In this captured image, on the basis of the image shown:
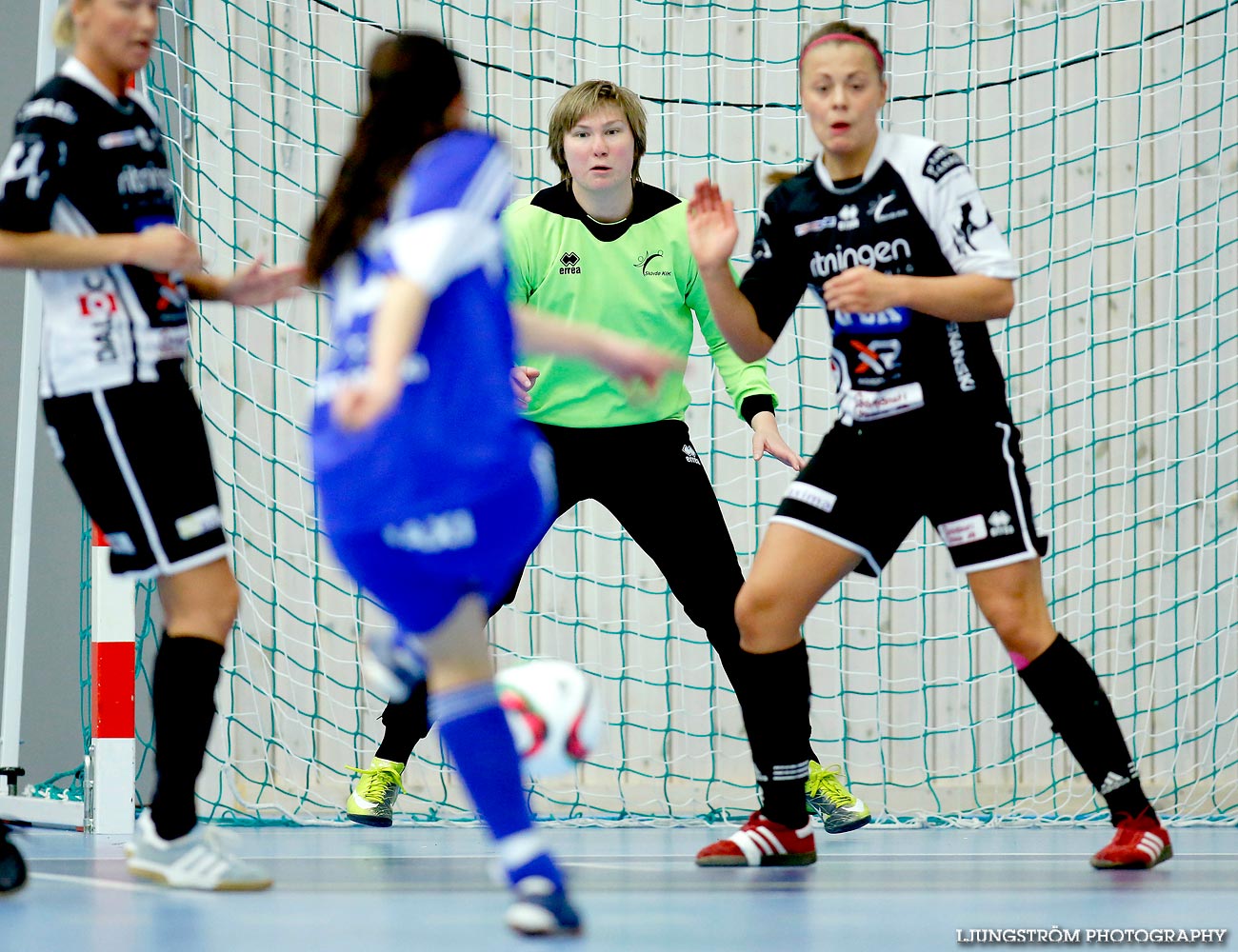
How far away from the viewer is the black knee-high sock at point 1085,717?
264cm

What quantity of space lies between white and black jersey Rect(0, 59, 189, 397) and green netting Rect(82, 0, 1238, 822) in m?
2.18

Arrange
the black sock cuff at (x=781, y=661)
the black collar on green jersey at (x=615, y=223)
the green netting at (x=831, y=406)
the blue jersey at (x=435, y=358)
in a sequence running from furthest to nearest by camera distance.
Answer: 1. the green netting at (x=831, y=406)
2. the black collar on green jersey at (x=615, y=223)
3. the black sock cuff at (x=781, y=661)
4. the blue jersey at (x=435, y=358)

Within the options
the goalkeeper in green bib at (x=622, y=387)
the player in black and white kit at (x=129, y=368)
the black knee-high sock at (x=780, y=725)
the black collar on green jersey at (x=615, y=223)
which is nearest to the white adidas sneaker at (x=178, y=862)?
the player in black and white kit at (x=129, y=368)

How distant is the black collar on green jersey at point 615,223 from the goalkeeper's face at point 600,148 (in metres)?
0.08

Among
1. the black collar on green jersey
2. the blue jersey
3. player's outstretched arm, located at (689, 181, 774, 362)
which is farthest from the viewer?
the black collar on green jersey

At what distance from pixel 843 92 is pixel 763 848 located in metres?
1.36

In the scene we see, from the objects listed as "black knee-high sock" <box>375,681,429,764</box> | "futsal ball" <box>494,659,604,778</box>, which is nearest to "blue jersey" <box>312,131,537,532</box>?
"futsal ball" <box>494,659,604,778</box>

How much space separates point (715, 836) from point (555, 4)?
275 cm

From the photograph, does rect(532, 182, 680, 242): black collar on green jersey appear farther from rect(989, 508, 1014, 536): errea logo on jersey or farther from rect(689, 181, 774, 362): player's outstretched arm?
rect(989, 508, 1014, 536): errea logo on jersey

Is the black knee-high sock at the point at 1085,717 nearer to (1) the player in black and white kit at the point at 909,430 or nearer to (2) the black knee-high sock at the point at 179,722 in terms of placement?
(1) the player in black and white kit at the point at 909,430

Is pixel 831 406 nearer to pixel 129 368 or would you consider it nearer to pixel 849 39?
pixel 849 39

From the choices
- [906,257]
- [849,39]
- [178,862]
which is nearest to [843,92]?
[849,39]

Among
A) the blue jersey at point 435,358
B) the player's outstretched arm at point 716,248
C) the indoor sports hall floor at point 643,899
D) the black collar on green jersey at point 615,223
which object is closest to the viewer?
the blue jersey at point 435,358

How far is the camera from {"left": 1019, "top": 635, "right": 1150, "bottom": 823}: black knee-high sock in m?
2.64
